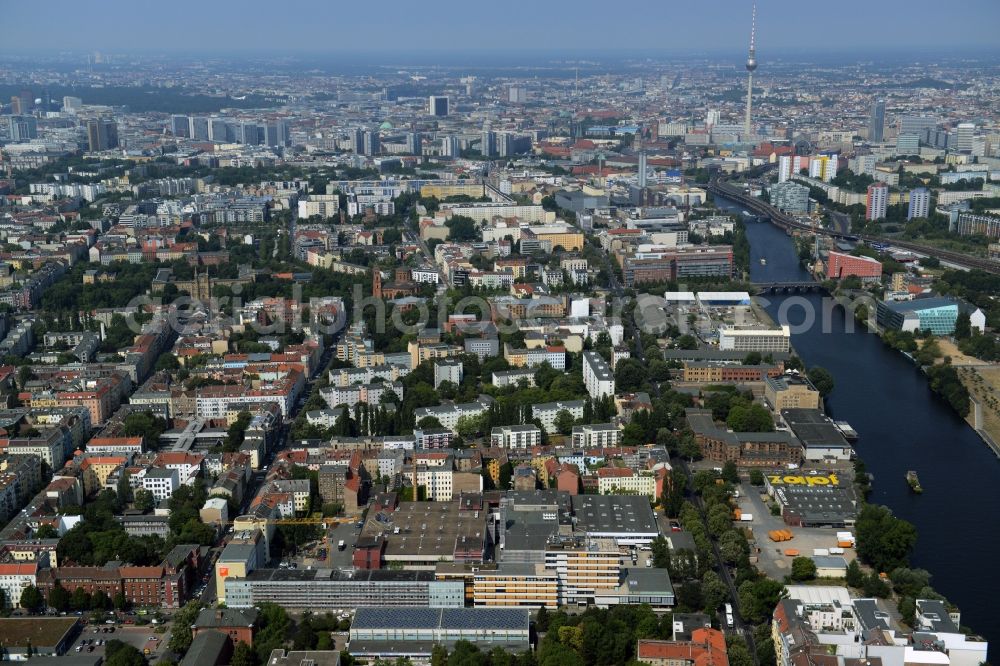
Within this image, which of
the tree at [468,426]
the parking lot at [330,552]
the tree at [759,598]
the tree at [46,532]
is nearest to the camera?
the tree at [759,598]

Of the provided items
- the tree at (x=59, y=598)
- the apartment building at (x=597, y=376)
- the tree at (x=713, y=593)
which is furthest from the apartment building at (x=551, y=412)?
the tree at (x=59, y=598)

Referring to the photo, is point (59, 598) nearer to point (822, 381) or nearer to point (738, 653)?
point (738, 653)

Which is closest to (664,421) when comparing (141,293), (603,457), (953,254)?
(603,457)

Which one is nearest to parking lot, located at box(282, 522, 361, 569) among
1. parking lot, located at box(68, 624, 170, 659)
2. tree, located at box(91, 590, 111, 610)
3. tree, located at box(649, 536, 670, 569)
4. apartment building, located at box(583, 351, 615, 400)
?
parking lot, located at box(68, 624, 170, 659)

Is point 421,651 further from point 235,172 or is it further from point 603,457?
point 235,172

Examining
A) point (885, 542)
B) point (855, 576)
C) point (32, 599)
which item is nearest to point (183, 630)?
point (32, 599)

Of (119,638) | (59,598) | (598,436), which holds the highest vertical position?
(598,436)

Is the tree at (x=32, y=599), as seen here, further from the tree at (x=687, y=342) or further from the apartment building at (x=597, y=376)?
the tree at (x=687, y=342)
